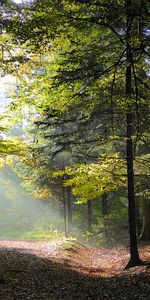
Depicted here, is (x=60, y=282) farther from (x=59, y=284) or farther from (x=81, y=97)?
(x=81, y=97)

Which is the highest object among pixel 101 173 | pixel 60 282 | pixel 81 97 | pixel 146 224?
pixel 81 97

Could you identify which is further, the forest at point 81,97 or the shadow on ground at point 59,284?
the forest at point 81,97

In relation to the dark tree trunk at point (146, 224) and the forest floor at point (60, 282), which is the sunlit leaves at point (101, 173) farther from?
the dark tree trunk at point (146, 224)

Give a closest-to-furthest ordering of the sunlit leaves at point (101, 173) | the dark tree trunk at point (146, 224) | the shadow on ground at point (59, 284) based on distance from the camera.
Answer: the shadow on ground at point (59, 284) → the sunlit leaves at point (101, 173) → the dark tree trunk at point (146, 224)

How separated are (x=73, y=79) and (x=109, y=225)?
13.9 meters

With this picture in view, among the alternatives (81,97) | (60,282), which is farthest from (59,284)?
(81,97)

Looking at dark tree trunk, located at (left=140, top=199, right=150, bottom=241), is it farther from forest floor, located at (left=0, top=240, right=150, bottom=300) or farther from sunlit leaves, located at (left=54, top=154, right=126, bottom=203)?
sunlit leaves, located at (left=54, top=154, right=126, bottom=203)

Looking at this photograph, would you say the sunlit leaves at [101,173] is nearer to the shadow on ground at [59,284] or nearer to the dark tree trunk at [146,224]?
the shadow on ground at [59,284]

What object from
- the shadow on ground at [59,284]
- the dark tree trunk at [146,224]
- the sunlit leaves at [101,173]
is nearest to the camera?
the shadow on ground at [59,284]

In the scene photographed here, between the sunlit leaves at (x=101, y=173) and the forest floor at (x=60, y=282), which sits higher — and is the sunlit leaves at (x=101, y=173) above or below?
above

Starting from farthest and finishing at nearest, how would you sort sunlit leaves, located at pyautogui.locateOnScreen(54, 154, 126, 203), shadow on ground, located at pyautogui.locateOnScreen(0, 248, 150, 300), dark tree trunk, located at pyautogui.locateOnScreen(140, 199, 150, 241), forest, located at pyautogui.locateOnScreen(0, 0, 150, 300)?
dark tree trunk, located at pyautogui.locateOnScreen(140, 199, 150, 241) → sunlit leaves, located at pyautogui.locateOnScreen(54, 154, 126, 203) → forest, located at pyautogui.locateOnScreen(0, 0, 150, 300) → shadow on ground, located at pyautogui.locateOnScreen(0, 248, 150, 300)

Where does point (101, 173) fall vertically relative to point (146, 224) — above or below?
above

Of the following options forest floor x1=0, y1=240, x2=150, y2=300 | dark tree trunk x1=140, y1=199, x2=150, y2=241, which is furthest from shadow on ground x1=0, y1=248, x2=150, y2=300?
dark tree trunk x1=140, y1=199, x2=150, y2=241

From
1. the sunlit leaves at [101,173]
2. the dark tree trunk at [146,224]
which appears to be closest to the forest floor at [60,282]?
the sunlit leaves at [101,173]
